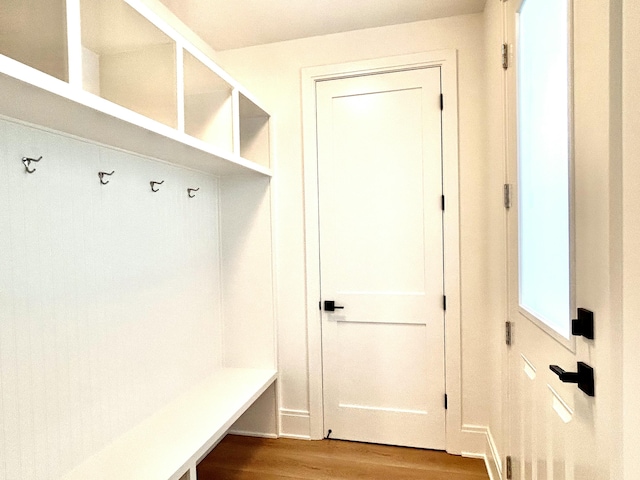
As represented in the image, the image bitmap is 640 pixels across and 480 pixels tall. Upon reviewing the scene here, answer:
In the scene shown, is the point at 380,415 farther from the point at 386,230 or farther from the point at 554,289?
the point at 554,289

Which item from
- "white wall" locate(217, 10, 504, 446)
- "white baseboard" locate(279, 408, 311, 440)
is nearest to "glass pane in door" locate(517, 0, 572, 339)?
"white wall" locate(217, 10, 504, 446)

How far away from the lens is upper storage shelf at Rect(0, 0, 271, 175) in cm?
108

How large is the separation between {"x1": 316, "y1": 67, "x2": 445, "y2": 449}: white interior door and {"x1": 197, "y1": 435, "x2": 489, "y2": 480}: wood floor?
10 centimetres

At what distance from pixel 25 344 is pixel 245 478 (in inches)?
57.2

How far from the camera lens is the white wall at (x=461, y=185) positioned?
2252 millimetres

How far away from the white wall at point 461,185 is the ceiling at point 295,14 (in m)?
0.08

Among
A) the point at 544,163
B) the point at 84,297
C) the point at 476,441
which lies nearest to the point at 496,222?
the point at 544,163

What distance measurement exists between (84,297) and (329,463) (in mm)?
1688

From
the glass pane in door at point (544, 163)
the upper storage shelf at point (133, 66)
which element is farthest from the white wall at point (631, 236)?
the upper storage shelf at point (133, 66)

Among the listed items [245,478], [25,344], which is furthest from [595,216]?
[245,478]

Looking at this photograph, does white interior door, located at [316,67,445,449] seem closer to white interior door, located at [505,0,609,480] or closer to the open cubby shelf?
the open cubby shelf

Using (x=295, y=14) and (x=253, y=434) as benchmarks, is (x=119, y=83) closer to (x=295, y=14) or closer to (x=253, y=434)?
(x=295, y=14)

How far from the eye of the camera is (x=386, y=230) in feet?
7.96

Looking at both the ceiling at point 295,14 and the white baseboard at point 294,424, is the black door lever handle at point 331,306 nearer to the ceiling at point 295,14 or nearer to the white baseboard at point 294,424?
the white baseboard at point 294,424
